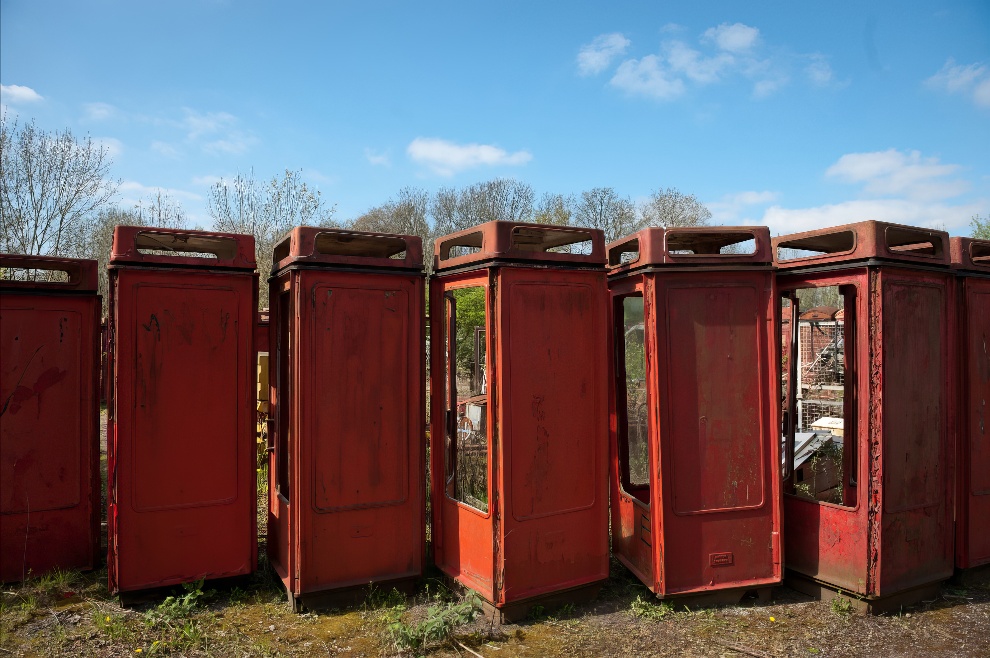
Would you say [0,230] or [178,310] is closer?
[178,310]

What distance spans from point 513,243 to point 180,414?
2613 mm

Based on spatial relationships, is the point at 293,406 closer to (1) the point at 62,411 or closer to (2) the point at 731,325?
(1) the point at 62,411

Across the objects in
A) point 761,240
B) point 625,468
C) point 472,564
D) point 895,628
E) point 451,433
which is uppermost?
point 761,240

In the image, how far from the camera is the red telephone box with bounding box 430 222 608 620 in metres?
4.36

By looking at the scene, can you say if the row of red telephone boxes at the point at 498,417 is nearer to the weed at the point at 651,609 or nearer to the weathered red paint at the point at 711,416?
the weathered red paint at the point at 711,416

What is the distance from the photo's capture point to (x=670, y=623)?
4.39 metres

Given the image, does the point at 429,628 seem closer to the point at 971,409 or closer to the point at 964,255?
the point at 971,409

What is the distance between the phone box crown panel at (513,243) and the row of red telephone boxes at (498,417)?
0.02 metres

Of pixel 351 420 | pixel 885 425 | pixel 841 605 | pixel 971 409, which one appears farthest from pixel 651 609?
pixel 971 409

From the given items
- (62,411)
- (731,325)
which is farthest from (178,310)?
(731,325)

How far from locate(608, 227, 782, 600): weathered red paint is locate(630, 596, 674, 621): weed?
14 centimetres

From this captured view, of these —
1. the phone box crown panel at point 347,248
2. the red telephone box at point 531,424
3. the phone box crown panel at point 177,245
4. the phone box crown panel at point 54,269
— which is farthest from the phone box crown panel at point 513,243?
the phone box crown panel at point 54,269

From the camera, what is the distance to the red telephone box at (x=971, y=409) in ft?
16.4

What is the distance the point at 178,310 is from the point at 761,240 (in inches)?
163
